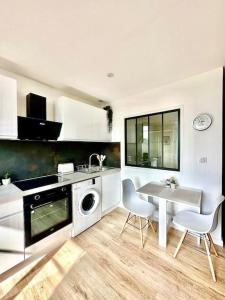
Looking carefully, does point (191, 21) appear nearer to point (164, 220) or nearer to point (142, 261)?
point (164, 220)

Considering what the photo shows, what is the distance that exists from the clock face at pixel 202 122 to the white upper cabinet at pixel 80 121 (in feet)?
5.78

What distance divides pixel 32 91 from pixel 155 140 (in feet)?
7.47

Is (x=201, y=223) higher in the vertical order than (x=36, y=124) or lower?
lower

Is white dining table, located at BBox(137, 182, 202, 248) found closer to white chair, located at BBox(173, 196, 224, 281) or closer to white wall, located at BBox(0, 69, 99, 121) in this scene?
white chair, located at BBox(173, 196, 224, 281)

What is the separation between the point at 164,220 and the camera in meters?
1.98

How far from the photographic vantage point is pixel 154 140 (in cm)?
272

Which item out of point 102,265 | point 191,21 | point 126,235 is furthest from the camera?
point 126,235

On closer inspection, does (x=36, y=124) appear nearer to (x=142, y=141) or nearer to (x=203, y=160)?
(x=142, y=141)

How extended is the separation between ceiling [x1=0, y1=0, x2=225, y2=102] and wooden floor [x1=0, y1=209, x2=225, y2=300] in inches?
96.3

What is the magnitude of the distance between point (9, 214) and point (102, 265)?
1.21 m

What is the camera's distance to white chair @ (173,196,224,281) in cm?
154

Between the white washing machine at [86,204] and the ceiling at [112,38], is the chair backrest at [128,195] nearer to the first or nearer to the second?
the white washing machine at [86,204]

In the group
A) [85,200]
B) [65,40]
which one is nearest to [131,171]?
[85,200]

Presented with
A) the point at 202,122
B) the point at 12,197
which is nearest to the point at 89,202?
the point at 12,197
